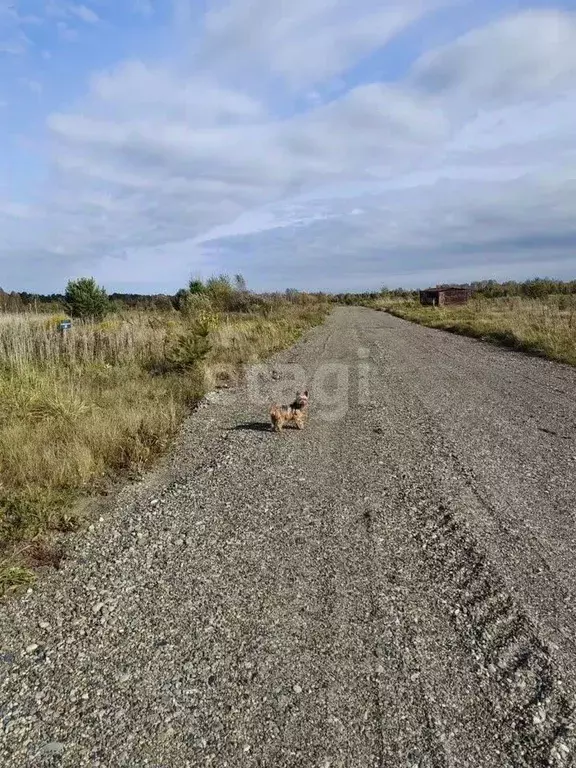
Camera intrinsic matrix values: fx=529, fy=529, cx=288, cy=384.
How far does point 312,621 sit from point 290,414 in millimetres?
4100

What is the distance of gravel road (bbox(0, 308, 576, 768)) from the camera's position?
2.07 meters

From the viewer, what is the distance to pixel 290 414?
6.81 m

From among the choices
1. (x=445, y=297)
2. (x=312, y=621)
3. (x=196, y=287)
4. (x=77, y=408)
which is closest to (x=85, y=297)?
(x=196, y=287)

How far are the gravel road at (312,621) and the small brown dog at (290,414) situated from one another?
100cm

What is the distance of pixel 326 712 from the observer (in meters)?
2.19

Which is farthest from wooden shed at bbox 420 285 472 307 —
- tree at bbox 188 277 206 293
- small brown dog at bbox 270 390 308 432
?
small brown dog at bbox 270 390 308 432

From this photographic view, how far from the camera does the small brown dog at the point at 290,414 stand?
22.0 feet

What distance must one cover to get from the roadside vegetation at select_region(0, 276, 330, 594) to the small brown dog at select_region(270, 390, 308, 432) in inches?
52.1

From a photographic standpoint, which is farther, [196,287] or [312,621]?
[196,287]

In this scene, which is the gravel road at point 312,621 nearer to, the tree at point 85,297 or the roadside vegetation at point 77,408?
the roadside vegetation at point 77,408

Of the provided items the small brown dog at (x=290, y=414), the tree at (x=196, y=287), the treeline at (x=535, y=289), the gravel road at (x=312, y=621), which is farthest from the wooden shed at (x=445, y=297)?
the gravel road at (x=312, y=621)

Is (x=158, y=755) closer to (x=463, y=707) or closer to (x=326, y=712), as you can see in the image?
(x=326, y=712)

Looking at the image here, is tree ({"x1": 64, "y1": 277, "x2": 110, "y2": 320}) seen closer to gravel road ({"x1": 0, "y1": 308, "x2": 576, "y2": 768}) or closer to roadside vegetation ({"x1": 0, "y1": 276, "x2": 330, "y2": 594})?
roadside vegetation ({"x1": 0, "y1": 276, "x2": 330, "y2": 594})

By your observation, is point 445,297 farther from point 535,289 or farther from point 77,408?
point 77,408
